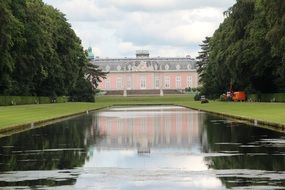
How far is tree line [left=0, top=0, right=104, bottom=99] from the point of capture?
59000 mm

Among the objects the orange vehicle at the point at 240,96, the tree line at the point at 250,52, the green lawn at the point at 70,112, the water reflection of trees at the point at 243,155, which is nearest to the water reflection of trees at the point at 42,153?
the water reflection of trees at the point at 243,155

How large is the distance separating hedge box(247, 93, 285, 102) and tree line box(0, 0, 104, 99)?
84.8 feet

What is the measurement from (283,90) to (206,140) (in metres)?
59.1

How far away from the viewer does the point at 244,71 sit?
74.6m

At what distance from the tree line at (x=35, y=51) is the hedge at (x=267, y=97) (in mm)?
25857

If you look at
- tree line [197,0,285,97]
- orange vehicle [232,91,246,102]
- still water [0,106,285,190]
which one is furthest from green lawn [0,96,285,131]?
orange vehicle [232,91,246,102]

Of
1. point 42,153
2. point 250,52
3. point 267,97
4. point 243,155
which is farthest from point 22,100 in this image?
point 243,155

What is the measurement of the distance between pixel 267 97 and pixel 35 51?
2852cm

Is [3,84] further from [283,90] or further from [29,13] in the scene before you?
[283,90]

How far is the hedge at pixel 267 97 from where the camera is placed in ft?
231

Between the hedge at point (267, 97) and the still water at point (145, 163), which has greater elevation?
the hedge at point (267, 97)

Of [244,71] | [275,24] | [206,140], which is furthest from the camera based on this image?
[244,71]

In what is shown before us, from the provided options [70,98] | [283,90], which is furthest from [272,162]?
[70,98]

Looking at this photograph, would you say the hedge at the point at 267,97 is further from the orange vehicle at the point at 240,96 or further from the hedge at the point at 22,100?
the hedge at the point at 22,100
